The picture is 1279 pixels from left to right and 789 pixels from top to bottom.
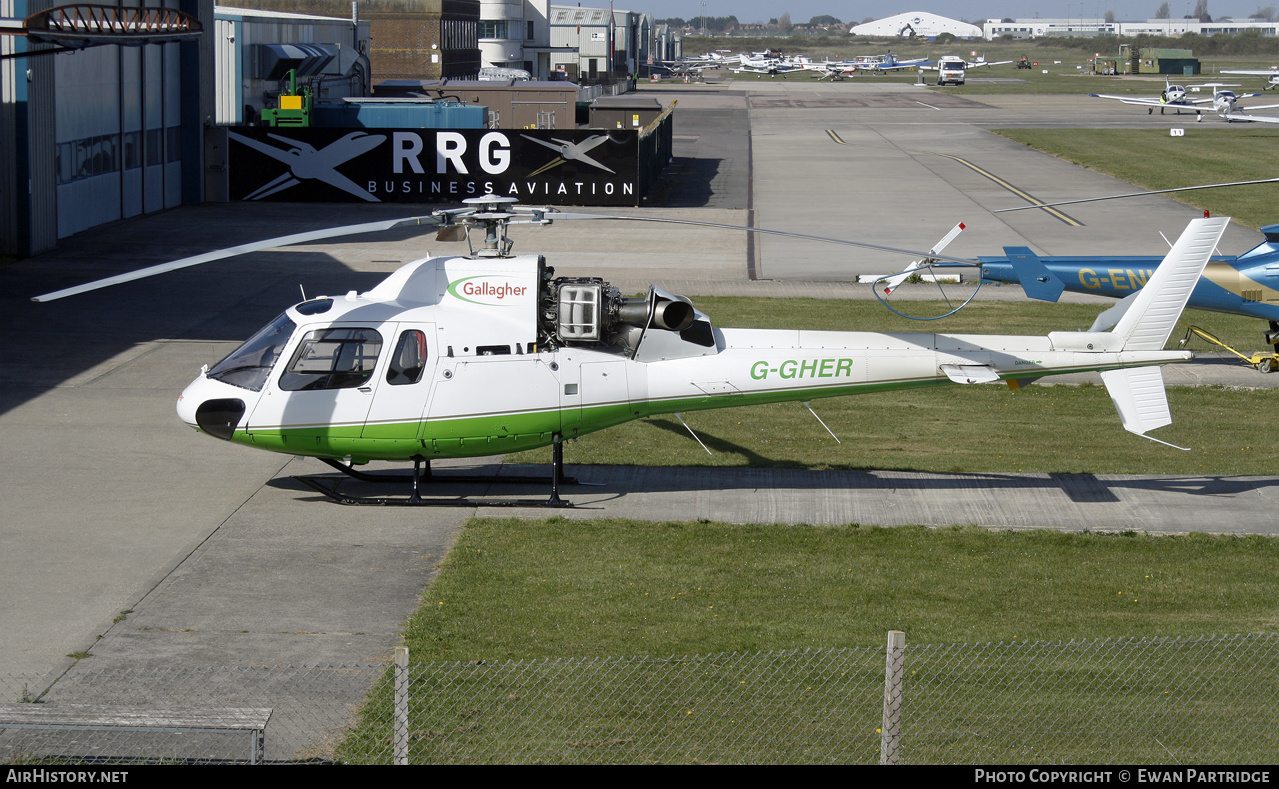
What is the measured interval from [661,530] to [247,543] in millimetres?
4467

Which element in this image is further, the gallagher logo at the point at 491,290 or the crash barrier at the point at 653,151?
the crash barrier at the point at 653,151

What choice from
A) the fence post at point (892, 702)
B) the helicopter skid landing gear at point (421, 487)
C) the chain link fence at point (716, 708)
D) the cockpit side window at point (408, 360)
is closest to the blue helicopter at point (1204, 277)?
the helicopter skid landing gear at point (421, 487)

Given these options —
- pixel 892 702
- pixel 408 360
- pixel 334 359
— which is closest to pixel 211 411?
pixel 334 359

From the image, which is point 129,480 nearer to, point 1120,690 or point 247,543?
point 247,543

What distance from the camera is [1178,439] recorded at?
17.2m

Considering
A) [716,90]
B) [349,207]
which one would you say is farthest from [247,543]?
[716,90]

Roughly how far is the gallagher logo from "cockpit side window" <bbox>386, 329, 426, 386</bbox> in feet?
2.42

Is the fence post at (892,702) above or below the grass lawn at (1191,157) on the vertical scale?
below

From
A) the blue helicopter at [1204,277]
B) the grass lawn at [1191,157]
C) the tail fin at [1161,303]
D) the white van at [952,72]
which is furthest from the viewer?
the white van at [952,72]

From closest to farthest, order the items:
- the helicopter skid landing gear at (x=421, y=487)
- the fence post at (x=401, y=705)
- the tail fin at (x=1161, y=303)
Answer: the fence post at (x=401, y=705) < the tail fin at (x=1161, y=303) < the helicopter skid landing gear at (x=421, y=487)

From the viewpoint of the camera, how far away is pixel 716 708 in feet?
30.1

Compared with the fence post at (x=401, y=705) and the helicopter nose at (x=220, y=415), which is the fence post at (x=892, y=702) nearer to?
the fence post at (x=401, y=705)

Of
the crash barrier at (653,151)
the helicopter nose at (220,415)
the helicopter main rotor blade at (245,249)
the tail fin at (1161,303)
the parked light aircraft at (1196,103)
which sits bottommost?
the helicopter nose at (220,415)

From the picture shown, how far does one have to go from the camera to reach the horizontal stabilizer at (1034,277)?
1811 centimetres
